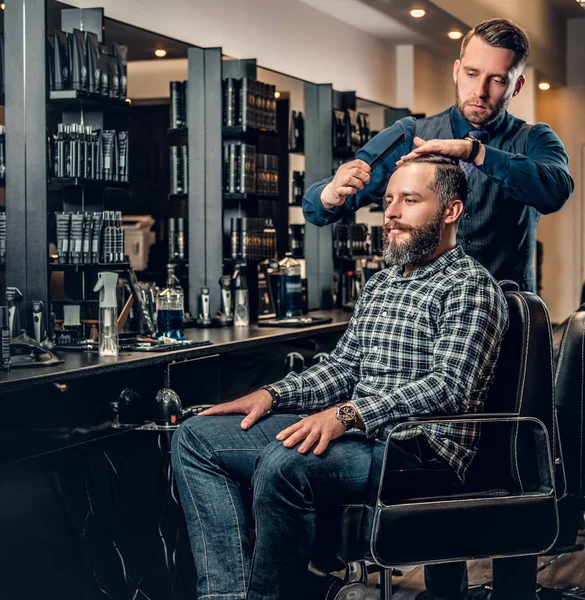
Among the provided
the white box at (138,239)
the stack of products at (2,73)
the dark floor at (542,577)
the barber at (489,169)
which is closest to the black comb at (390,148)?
the barber at (489,169)

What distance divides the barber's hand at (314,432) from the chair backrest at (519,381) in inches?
16.4

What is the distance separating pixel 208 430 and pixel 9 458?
25.9 inches

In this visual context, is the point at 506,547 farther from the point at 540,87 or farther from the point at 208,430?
the point at 540,87

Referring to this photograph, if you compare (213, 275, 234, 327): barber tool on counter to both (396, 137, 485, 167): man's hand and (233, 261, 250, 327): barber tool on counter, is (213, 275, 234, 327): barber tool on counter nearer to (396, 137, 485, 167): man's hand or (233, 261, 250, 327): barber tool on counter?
(233, 261, 250, 327): barber tool on counter

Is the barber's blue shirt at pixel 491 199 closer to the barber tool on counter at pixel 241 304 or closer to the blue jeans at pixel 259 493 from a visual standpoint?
the blue jeans at pixel 259 493

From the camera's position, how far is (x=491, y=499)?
6.89 feet

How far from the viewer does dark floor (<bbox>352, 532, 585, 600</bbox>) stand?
324cm

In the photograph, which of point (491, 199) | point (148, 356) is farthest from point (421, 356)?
point (148, 356)

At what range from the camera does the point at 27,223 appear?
348cm

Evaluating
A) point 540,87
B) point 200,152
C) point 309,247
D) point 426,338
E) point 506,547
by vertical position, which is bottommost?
point 506,547

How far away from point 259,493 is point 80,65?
2206 mm

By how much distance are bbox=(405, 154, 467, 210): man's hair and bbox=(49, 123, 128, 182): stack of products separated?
1702 millimetres

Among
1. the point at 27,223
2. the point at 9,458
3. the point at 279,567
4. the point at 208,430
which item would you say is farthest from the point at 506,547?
the point at 27,223

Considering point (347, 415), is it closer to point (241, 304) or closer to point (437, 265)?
point (437, 265)
